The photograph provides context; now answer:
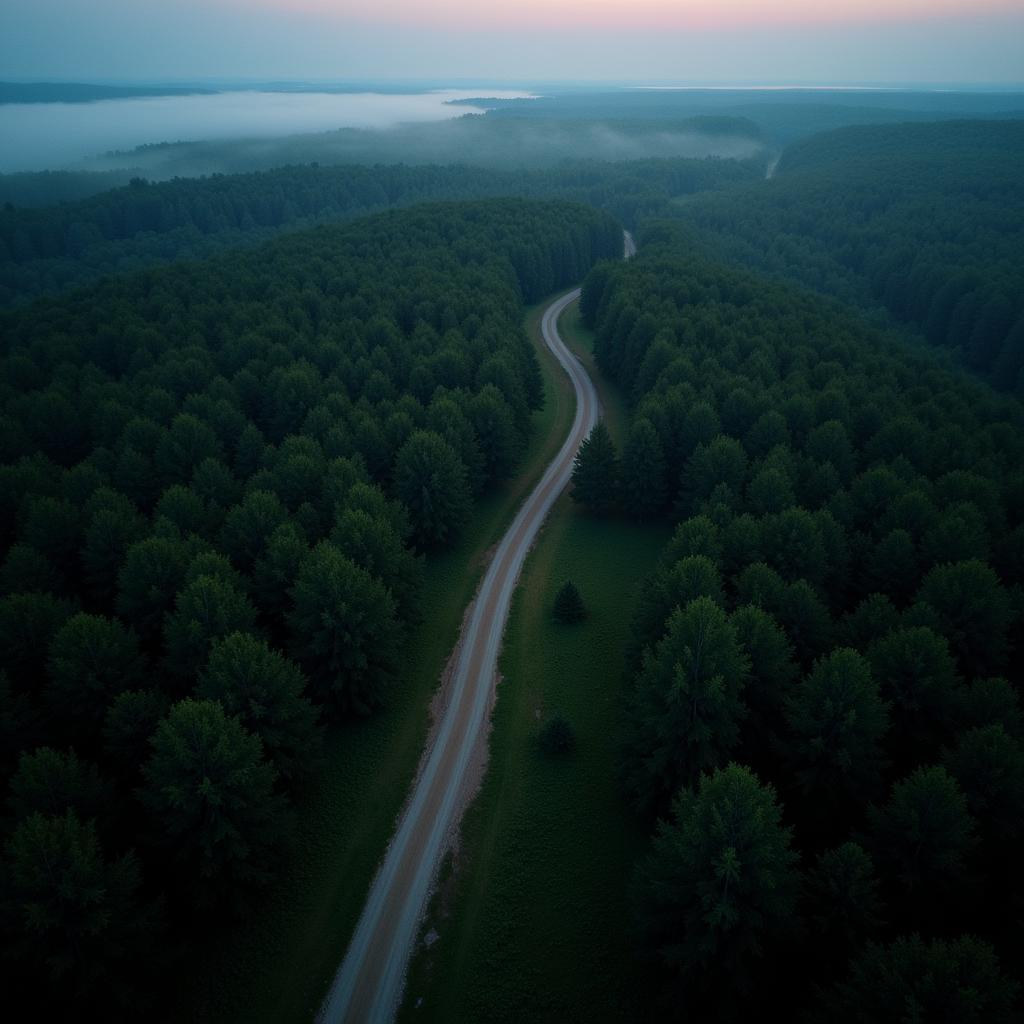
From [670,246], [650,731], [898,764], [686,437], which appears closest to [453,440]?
[686,437]

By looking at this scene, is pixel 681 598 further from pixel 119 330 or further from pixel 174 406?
pixel 119 330

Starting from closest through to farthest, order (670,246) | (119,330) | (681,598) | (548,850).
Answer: (548,850), (681,598), (119,330), (670,246)

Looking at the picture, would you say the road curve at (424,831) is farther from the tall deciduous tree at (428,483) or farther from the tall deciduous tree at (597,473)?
the tall deciduous tree at (597,473)

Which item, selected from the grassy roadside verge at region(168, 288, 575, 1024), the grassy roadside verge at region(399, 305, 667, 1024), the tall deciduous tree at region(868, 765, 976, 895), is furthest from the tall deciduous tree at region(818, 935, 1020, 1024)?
the grassy roadside verge at region(168, 288, 575, 1024)

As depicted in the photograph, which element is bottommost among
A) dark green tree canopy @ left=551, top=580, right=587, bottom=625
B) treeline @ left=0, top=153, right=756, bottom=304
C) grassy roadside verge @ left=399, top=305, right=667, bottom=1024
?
grassy roadside verge @ left=399, top=305, right=667, bottom=1024

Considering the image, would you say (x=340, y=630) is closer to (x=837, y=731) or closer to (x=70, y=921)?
(x=70, y=921)

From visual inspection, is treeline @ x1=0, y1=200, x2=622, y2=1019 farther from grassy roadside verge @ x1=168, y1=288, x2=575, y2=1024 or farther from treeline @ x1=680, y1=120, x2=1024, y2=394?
treeline @ x1=680, y1=120, x2=1024, y2=394

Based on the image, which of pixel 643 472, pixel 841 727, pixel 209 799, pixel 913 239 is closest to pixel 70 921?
pixel 209 799
